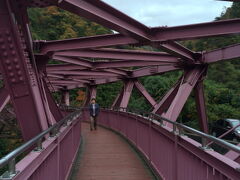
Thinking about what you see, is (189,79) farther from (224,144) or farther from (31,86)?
(224,144)

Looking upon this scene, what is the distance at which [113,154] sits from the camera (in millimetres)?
10836

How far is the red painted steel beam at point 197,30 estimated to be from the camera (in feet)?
32.1

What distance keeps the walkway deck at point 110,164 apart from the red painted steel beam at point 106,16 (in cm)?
340

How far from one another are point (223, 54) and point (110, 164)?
657cm

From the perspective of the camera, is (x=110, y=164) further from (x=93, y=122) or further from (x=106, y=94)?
(x=106, y=94)

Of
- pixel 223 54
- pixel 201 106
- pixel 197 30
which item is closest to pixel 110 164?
pixel 197 30

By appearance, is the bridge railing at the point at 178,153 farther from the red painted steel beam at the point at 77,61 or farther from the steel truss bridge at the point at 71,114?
the red painted steel beam at the point at 77,61

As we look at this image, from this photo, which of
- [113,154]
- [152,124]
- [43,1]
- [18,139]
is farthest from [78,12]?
[18,139]

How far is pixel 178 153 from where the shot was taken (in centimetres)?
559

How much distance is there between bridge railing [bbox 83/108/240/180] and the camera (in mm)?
3522

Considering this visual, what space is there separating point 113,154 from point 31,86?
4862 millimetres

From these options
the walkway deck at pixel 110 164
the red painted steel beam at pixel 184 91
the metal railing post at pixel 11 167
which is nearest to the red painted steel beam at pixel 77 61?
the walkway deck at pixel 110 164

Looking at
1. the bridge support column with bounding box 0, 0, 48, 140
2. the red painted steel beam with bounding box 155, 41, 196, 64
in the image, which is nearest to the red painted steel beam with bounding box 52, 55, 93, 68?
the red painted steel beam with bounding box 155, 41, 196, 64

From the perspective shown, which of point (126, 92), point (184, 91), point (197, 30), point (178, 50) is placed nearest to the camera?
point (197, 30)
